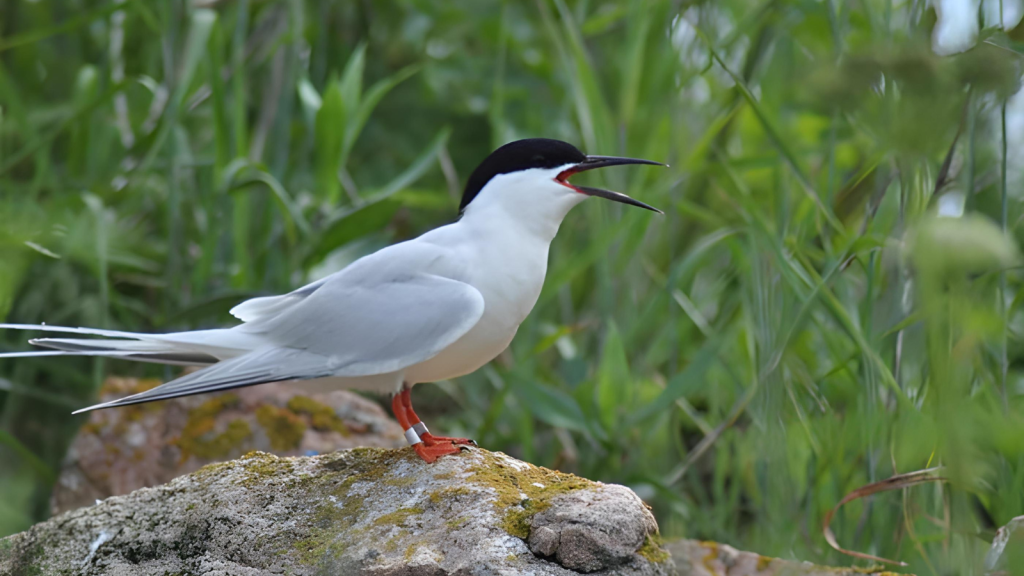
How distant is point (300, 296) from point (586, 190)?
83 cm

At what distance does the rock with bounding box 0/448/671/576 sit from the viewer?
5.98 ft

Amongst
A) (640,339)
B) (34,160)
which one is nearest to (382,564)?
(640,339)

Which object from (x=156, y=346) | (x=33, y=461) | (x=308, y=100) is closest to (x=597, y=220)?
(x=308, y=100)

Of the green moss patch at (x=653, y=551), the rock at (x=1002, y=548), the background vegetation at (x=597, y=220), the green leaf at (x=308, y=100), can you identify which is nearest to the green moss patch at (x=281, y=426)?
the background vegetation at (x=597, y=220)

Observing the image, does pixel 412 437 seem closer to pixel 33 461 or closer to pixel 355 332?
pixel 355 332

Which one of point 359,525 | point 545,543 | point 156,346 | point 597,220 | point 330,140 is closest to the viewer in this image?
point 545,543

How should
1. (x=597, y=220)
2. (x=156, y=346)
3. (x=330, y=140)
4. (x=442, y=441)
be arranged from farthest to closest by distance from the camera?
1. (x=597, y=220)
2. (x=330, y=140)
3. (x=442, y=441)
4. (x=156, y=346)

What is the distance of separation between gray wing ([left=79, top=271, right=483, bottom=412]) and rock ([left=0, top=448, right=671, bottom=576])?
0.86ft

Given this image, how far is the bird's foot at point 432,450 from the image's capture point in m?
2.23

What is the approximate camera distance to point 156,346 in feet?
7.34

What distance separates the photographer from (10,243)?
1790mm

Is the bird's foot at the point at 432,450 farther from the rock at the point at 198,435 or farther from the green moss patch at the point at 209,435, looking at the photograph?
the green moss patch at the point at 209,435

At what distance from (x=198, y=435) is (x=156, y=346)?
45.8 inches

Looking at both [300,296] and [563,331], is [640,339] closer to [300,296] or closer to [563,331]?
[563,331]
